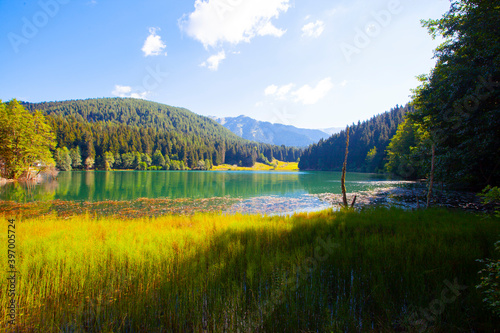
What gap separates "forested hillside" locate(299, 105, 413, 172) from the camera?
110238 millimetres

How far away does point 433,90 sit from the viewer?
15.9 metres

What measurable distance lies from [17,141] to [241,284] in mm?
51727

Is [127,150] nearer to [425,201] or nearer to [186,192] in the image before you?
[186,192]

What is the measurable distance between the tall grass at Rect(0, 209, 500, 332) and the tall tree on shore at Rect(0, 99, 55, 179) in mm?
44008

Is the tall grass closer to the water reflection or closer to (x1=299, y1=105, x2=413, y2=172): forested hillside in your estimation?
the water reflection

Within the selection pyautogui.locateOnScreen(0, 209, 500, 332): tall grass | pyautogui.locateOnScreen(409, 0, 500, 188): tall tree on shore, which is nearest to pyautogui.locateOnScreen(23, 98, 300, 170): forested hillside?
pyautogui.locateOnScreen(0, 209, 500, 332): tall grass

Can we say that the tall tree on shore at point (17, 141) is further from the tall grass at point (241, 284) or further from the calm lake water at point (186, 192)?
the tall grass at point (241, 284)

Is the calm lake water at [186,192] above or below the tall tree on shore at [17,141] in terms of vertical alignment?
below

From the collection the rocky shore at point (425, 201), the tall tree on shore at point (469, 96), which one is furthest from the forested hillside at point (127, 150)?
the tall tree on shore at point (469, 96)

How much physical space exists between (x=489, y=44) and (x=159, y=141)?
154664mm

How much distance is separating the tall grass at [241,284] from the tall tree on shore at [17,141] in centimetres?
4401

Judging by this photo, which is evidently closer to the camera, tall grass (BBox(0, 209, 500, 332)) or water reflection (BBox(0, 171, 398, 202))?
tall grass (BBox(0, 209, 500, 332))

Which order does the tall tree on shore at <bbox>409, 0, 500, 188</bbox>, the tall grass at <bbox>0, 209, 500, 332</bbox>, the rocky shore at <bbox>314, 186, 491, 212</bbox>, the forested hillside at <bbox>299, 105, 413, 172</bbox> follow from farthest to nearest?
the forested hillside at <bbox>299, 105, 413, 172</bbox>
the rocky shore at <bbox>314, 186, 491, 212</bbox>
the tall tree on shore at <bbox>409, 0, 500, 188</bbox>
the tall grass at <bbox>0, 209, 500, 332</bbox>

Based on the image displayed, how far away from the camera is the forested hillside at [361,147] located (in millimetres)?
110238
